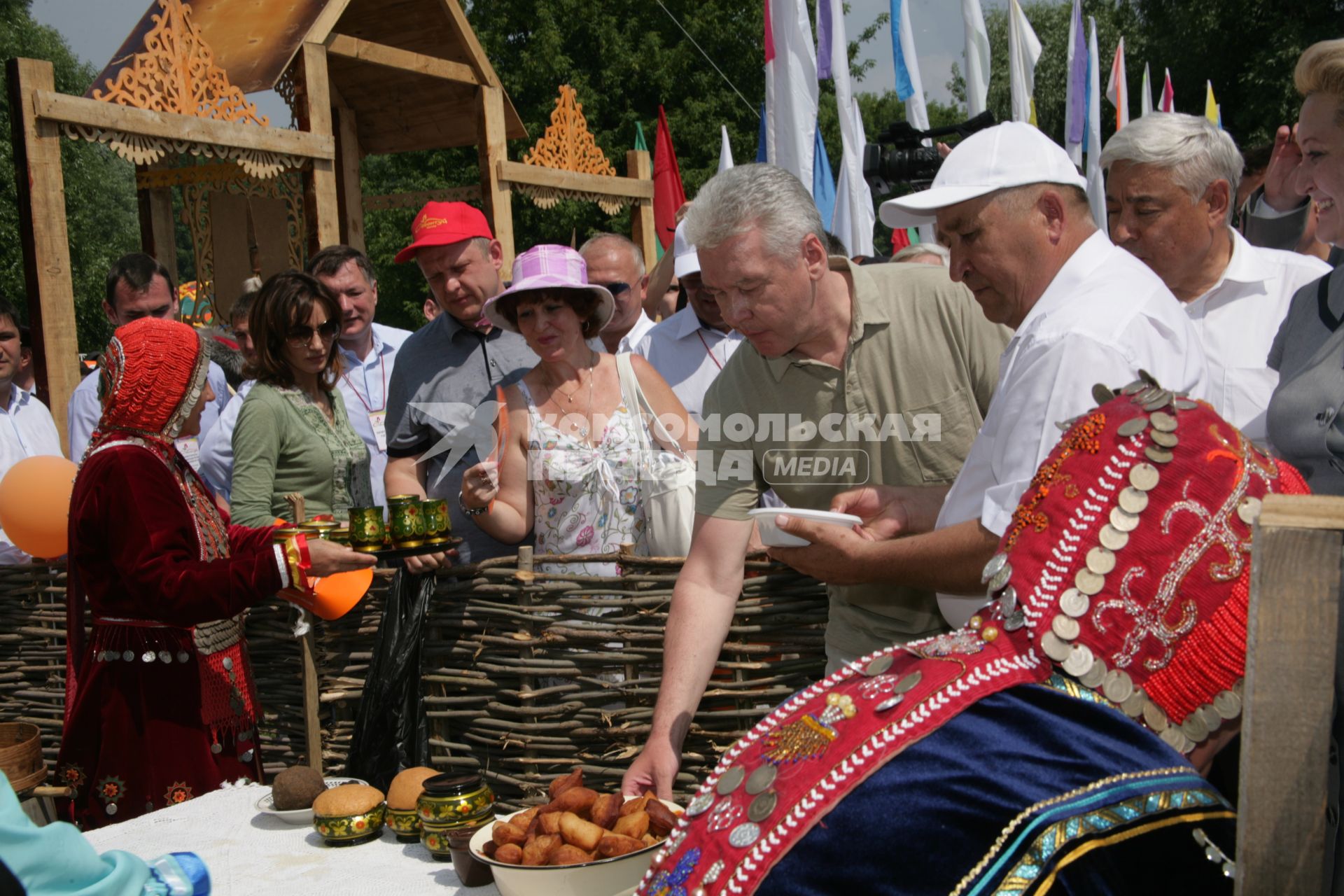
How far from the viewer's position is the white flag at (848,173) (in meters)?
8.90

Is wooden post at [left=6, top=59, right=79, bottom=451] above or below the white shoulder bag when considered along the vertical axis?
above

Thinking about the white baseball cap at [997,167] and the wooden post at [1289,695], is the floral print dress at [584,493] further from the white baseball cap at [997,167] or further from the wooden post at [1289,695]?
the wooden post at [1289,695]

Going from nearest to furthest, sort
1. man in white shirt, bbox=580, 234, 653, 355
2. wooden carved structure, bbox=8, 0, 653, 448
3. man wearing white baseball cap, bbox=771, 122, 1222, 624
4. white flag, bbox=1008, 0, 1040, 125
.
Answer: man wearing white baseball cap, bbox=771, 122, 1222, 624, man in white shirt, bbox=580, 234, 653, 355, wooden carved structure, bbox=8, 0, 653, 448, white flag, bbox=1008, 0, 1040, 125

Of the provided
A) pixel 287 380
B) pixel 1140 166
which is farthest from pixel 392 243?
pixel 1140 166

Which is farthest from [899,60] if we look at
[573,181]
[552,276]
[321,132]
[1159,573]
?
[1159,573]

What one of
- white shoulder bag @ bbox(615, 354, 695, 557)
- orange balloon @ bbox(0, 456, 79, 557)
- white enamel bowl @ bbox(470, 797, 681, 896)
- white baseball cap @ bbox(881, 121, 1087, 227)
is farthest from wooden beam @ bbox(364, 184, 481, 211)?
white enamel bowl @ bbox(470, 797, 681, 896)

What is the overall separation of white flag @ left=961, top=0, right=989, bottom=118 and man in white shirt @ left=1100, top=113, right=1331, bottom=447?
7987 mm

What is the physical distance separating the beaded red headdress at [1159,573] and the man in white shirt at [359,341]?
155 inches

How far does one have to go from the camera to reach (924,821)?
1153mm

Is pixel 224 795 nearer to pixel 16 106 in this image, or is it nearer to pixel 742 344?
pixel 742 344

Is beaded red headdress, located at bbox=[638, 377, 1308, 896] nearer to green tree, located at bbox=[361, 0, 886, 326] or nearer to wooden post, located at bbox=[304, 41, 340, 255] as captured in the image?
wooden post, located at bbox=[304, 41, 340, 255]

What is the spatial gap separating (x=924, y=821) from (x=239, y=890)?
5.33 feet

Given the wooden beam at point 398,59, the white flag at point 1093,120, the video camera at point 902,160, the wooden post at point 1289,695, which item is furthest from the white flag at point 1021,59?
the wooden post at point 1289,695

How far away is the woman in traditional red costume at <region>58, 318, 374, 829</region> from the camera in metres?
3.08
